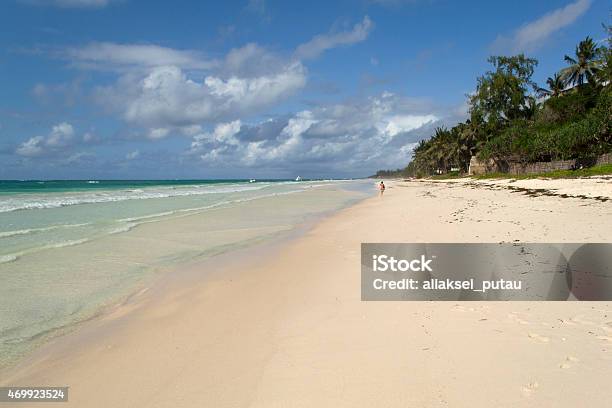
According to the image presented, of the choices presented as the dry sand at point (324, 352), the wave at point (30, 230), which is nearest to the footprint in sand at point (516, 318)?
the dry sand at point (324, 352)

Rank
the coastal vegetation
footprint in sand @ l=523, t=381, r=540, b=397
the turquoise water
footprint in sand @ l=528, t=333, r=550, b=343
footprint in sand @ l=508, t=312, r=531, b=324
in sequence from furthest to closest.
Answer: the coastal vegetation, the turquoise water, footprint in sand @ l=508, t=312, r=531, b=324, footprint in sand @ l=528, t=333, r=550, b=343, footprint in sand @ l=523, t=381, r=540, b=397

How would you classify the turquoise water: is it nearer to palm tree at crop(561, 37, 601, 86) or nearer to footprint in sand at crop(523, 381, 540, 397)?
footprint in sand at crop(523, 381, 540, 397)

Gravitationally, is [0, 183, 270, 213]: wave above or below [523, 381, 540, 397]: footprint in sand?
above

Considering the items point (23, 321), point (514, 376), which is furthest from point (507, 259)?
point (23, 321)

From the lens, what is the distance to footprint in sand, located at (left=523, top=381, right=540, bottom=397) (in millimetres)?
3055

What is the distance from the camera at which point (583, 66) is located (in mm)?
58469

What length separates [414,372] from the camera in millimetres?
3482

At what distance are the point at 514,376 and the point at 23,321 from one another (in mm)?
6488

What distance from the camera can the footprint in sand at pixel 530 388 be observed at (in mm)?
3055

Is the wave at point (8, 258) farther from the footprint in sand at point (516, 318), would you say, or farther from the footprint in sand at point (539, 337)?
the footprint in sand at point (539, 337)

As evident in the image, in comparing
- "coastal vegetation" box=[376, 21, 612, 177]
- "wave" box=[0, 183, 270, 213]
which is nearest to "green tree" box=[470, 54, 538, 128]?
"coastal vegetation" box=[376, 21, 612, 177]

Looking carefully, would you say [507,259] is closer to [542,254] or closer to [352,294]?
[542,254]

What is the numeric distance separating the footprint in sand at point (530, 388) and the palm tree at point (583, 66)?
7049cm

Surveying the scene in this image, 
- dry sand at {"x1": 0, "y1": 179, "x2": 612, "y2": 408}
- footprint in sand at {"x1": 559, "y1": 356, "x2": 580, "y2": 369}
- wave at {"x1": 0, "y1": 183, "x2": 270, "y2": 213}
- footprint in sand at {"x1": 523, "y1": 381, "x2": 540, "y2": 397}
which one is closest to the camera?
footprint in sand at {"x1": 523, "y1": 381, "x2": 540, "y2": 397}
